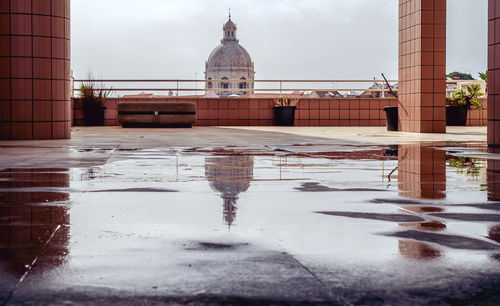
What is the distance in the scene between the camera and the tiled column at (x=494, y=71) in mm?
9055

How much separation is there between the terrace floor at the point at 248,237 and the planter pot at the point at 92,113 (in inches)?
665

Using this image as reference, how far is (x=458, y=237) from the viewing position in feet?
8.46

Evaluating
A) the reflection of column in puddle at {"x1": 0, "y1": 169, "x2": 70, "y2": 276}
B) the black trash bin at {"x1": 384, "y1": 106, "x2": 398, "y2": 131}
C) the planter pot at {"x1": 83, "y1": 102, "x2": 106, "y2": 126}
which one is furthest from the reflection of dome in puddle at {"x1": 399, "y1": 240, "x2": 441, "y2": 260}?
the planter pot at {"x1": 83, "y1": 102, "x2": 106, "y2": 126}

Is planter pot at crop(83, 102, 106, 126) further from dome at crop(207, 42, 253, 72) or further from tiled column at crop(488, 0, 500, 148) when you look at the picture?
dome at crop(207, 42, 253, 72)

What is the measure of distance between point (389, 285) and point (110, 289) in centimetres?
79

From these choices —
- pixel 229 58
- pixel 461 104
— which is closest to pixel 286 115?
pixel 461 104

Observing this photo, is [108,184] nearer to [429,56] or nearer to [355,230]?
[355,230]

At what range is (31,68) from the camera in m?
10.7

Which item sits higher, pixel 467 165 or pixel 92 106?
pixel 92 106

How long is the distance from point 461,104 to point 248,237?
20.0m

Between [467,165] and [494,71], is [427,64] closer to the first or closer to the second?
[494,71]

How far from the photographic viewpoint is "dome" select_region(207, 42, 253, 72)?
171250mm

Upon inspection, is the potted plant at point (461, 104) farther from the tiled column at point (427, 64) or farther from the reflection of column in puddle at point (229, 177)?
the reflection of column in puddle at point (229, 177)

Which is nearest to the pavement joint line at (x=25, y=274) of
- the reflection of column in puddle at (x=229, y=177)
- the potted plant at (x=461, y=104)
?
the reflection of column in puddle at (x=229, y=177)
